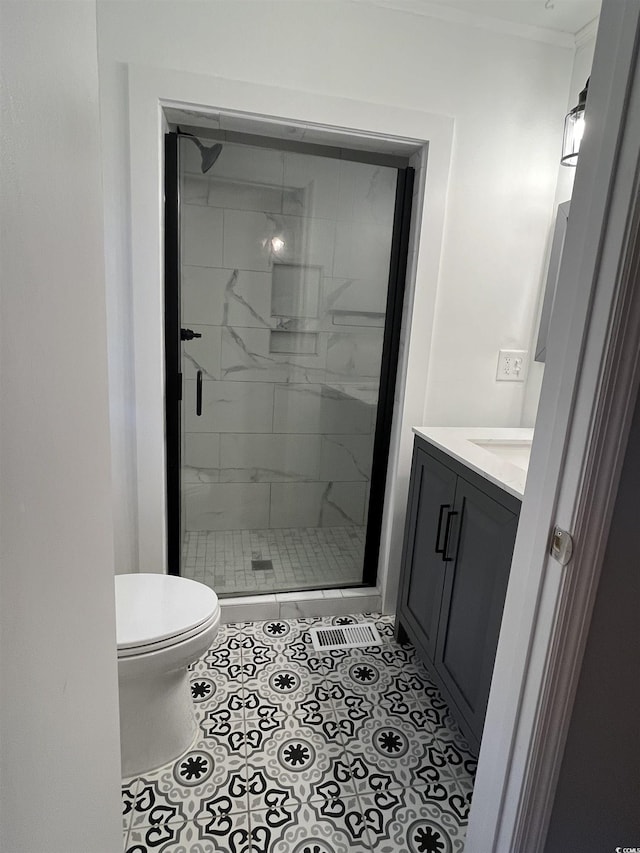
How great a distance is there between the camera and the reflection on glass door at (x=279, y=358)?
1896 mm

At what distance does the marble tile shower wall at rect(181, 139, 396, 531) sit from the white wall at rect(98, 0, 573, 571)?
283 millimetres

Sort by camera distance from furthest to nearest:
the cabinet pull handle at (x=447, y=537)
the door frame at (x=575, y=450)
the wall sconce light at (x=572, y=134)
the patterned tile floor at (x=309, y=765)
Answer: the cabinet pull handle at (x=447, y=537) < the wall sconce light at (x=572, y=134) < the patterned tile floor at (x=309, y=765) < the door frame at (x=575, y=450)

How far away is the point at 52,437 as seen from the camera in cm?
52

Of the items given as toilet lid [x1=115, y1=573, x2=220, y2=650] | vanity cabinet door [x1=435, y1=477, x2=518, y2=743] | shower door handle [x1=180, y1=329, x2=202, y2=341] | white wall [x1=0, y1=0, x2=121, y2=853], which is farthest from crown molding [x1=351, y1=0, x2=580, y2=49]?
toilet lid [x1=115, y1=573, x2=220, y2=650]

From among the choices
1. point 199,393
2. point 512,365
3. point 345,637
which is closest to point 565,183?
point 512,365

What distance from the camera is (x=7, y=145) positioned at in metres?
0.39

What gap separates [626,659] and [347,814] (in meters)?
0.88

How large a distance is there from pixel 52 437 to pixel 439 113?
1.76 m

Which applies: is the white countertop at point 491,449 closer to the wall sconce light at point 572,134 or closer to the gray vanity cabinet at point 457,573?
the gray vanity cabinet at point 457,573

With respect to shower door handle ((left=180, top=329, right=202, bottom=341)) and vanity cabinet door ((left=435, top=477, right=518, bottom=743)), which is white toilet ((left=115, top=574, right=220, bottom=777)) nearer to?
vanity cabinet door ((left=435, top=477, right=518, bottom=743))

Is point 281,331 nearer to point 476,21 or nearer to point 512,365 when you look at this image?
point 512,365

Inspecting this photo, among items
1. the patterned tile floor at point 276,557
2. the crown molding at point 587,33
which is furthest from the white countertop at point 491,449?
the crown molding at point 587,33

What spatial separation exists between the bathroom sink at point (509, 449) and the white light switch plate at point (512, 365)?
0.33 meters

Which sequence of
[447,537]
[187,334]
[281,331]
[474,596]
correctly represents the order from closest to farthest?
[474,596]
[447,537]
[187,334]
[281,331]
